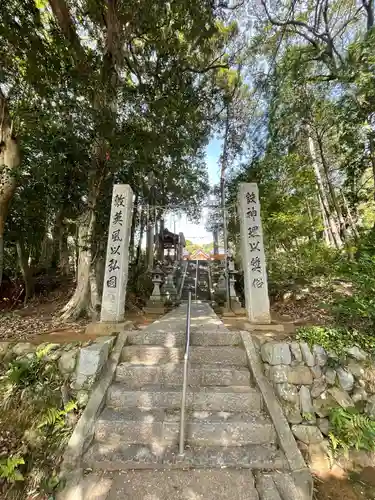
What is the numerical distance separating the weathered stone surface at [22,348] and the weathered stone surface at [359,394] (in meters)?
4.13

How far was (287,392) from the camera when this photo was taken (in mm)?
2754

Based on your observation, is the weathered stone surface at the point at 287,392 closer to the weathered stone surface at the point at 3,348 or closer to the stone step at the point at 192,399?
the stone step at the point at 192,399

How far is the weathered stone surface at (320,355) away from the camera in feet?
9.49

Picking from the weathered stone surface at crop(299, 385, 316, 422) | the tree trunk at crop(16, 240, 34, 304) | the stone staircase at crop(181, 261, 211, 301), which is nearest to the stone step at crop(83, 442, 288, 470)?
the weathered stone surface at crop(299, 385, 316, 422)

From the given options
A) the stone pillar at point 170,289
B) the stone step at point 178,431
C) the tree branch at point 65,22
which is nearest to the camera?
the stone step at point 178,431

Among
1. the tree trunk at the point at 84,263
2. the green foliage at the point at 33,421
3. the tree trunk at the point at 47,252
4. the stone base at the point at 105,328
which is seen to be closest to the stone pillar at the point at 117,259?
the stone base at the point at 105,328

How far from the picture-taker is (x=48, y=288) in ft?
25.3

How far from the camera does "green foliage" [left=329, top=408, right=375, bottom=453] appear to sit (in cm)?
244

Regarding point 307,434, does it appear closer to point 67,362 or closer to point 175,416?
point 175,416

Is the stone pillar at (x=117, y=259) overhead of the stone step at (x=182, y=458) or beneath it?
overhead

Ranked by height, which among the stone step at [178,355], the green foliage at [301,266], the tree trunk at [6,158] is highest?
the tree trunk at [6,158]

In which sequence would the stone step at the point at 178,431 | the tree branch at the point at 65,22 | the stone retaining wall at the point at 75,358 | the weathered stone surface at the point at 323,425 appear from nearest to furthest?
the stone step at the point at 178,431 → the weathered stone surface at the point at 323,425 → the stone retaining wall at the point at 75,358 → the tree branch at the point at 65,22

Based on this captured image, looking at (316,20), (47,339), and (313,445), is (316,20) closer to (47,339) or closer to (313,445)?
(313,445)

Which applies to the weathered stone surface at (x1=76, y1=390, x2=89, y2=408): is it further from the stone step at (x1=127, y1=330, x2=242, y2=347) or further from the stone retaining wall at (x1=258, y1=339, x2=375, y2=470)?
the stone retaining wall at (x1=258, y1=339, x2=375, y2=470)
